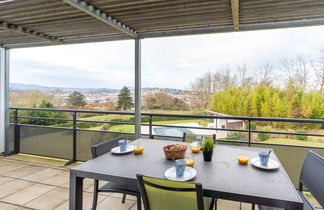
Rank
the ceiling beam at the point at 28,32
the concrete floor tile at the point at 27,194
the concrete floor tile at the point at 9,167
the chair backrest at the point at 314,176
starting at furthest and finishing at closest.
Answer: the concrete floor tile at the point at 9,167 → the ceiling beam at the point at 28,32 → the concrete floor tile at the point at 27,194 → the chair backrest at the point at 314,176

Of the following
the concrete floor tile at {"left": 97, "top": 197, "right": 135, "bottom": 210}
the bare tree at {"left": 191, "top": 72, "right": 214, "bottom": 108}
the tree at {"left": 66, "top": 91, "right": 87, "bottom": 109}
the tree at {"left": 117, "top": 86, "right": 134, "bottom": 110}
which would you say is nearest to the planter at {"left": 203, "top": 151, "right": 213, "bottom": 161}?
the concrete floor tile at {"left": 97, "top": 197, "right": 135, "bottom": 210}

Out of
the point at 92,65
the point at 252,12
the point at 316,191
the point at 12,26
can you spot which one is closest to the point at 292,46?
the point at 252,12

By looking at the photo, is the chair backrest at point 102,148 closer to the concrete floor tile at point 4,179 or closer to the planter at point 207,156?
the planter at point 207,156

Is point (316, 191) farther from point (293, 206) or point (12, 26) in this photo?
point (12, 26)

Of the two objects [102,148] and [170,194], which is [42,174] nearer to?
[102,148]

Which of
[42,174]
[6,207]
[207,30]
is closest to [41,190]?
[6,207]

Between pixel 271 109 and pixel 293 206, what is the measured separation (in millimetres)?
3798

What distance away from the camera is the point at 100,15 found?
2564mm

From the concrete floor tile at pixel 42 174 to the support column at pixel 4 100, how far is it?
1665 mm

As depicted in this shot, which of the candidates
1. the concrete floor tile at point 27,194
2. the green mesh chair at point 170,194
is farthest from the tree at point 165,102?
the green mesh chair at point 170,194

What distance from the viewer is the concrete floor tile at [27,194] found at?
2520 mm

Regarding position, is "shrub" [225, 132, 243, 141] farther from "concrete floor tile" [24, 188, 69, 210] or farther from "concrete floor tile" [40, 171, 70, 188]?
"concrete floor tile" [40, 171, 70, 188]

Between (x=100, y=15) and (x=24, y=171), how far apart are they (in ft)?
9.64

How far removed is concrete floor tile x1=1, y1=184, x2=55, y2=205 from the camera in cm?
252
